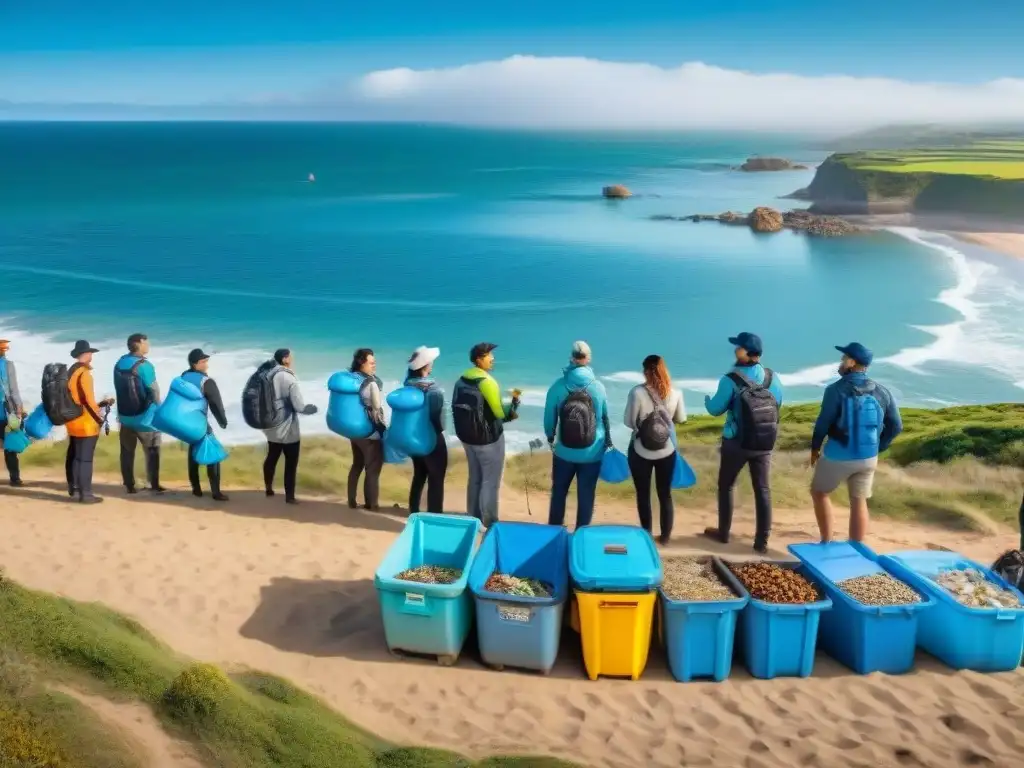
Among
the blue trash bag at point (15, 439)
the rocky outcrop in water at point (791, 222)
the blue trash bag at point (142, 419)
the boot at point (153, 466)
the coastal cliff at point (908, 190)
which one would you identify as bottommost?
the boot at point (153, 466)

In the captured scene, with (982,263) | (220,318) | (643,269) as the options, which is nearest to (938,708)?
(220,318)

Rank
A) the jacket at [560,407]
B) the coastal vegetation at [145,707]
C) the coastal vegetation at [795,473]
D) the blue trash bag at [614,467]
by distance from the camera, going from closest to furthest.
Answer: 1. the coastal vegetation at [145,707]
2. the jacket at [560,407]
3. the blue trash bag at [614,467]
4. the coastal vegetation at [795,473]

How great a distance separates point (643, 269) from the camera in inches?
A: 2181

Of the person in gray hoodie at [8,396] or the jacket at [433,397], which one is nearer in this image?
the jacket at [433,397]

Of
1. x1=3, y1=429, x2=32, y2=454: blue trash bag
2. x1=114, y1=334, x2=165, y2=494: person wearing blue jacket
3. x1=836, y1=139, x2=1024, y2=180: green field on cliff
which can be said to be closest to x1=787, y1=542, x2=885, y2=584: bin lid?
x1=114, y1=334, x2=165, y2=494: person wearing blue jacket

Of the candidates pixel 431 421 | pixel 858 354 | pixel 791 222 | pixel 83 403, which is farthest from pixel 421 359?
pixel 791 222

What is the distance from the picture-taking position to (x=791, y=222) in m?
72.8

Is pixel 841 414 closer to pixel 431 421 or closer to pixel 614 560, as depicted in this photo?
pixel 614 560

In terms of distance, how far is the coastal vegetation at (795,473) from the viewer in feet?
37.0

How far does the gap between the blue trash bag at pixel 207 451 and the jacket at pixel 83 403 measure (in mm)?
1048

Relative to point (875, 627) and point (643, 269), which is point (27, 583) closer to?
point (875, 627)

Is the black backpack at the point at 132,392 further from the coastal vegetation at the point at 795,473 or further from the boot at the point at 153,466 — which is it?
the coastal vegetation at the point at 795,473

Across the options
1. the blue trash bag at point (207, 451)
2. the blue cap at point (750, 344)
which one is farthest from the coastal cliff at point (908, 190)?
the blue trash bag at point (207, 451)

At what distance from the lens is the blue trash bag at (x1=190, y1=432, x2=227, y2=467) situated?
9727 millimetres
